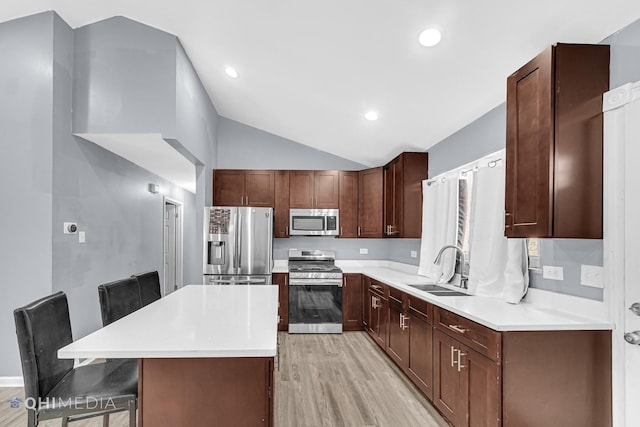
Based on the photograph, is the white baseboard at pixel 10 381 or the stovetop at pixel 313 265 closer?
the white baseboard at pixel 10 381

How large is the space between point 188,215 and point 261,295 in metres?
5.47

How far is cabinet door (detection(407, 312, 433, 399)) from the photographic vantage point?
297 centimetres

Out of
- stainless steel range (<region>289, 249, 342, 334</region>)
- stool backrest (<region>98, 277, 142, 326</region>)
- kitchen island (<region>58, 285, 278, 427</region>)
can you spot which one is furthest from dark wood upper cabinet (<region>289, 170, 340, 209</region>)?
kitchen island (<region>58, 285, 278, 427</region>)

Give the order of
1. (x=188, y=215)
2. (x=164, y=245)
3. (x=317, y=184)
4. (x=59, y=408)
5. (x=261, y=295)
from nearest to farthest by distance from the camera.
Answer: (x=59, y=408) → (x=261, y=295) → (x=317, y=184) → (x=164, y=245) → (x=188, y=215)

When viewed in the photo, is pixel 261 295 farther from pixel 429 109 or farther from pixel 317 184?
pixel 317 184

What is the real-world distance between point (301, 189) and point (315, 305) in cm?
162

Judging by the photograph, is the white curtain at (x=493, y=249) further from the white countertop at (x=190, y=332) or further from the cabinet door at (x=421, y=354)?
the white countertop at (x=190, y=332)

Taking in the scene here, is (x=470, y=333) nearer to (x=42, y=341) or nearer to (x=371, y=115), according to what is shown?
(x=42, y=341)

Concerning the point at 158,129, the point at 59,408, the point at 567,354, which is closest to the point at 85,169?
the point at 158,129

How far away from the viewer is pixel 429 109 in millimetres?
3533

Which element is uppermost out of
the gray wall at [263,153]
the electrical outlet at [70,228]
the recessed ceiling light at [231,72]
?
the recessed ceiling light at [231,72]

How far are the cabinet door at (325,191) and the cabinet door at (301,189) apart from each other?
2.8 inches

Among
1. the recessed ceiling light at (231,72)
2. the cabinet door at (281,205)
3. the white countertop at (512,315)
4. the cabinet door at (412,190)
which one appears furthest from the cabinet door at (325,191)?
the white countertop at (512,315)

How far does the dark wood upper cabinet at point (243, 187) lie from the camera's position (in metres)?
5.56
